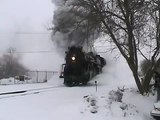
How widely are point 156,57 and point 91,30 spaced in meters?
4.73

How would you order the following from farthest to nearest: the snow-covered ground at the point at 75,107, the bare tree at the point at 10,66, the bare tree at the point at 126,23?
the bare tree at the point at 10,66 → the bare tree at the point at 126,23 → the snow-covered ground at the point at 75,107

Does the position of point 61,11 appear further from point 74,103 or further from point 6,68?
point 6,68

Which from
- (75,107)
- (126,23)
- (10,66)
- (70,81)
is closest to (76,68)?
(70,81)

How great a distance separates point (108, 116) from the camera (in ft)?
56.3

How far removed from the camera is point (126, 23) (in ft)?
76.2

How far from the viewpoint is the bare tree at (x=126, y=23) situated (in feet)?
76.1

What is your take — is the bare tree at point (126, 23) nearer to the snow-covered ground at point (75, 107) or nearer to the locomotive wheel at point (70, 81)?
the snow-covered ground at point (75, 107)

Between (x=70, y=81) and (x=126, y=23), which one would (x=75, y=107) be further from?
(x=70, y=81)

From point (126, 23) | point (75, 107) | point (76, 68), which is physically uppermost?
point (126, 23)

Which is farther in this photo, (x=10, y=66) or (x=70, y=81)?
(x=10, y=66)

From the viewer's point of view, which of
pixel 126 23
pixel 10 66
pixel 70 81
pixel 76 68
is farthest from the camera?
pixel 10 66

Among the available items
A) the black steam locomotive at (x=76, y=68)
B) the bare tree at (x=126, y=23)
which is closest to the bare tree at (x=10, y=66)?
the black steam locomotive at (x=76, y=68)

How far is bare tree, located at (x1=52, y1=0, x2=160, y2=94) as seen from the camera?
23188 mm

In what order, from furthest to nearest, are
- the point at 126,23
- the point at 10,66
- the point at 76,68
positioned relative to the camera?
the point at 10,66 → the point at 76,68 → the point at 126,23
